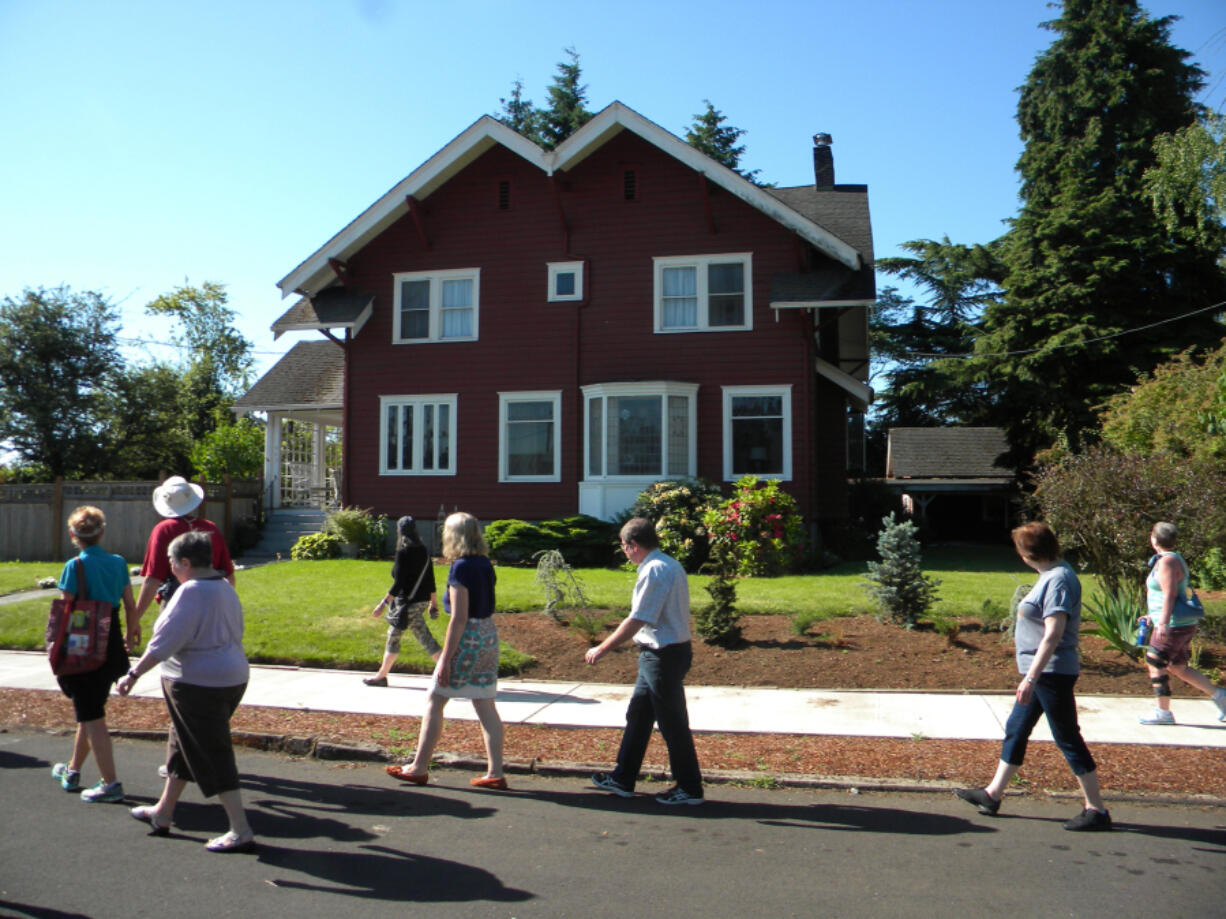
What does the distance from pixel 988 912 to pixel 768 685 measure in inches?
193

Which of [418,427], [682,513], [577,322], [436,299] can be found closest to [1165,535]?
[682,513]

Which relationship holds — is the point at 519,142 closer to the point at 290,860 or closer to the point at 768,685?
the point at 768,685

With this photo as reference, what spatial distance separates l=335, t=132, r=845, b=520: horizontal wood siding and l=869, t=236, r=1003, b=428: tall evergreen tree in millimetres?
26678

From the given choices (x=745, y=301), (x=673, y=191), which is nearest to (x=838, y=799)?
(x=745, y=301)

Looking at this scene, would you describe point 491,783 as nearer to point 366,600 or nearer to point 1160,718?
point 1160,718

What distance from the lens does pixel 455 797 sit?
19.9ft

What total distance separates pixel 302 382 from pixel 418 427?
5512mm

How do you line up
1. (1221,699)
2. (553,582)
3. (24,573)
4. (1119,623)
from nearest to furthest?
(1221,699) < (1119,623) < (553,582) < (24,573)

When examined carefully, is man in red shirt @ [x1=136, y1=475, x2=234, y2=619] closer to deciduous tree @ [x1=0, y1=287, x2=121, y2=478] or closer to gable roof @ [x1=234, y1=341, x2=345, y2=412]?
gable roof @ [x1=234, y1=341, x2=345, y2=412]

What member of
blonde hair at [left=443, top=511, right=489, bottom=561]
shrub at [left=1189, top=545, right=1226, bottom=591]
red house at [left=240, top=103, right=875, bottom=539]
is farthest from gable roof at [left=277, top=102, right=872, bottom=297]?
blonde hair at [left=443, top=511, right=489, bottom=561]

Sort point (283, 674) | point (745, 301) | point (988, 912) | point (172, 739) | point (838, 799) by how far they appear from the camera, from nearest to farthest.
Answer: point (988, 912) → point (172, 739) → point (838, 799) → point (283, 674) → point (745, 301)

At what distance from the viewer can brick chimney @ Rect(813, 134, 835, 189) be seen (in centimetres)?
2600

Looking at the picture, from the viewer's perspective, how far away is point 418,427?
2161cm

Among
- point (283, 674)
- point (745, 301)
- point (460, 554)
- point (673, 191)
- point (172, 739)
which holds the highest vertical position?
point (673, 191)
